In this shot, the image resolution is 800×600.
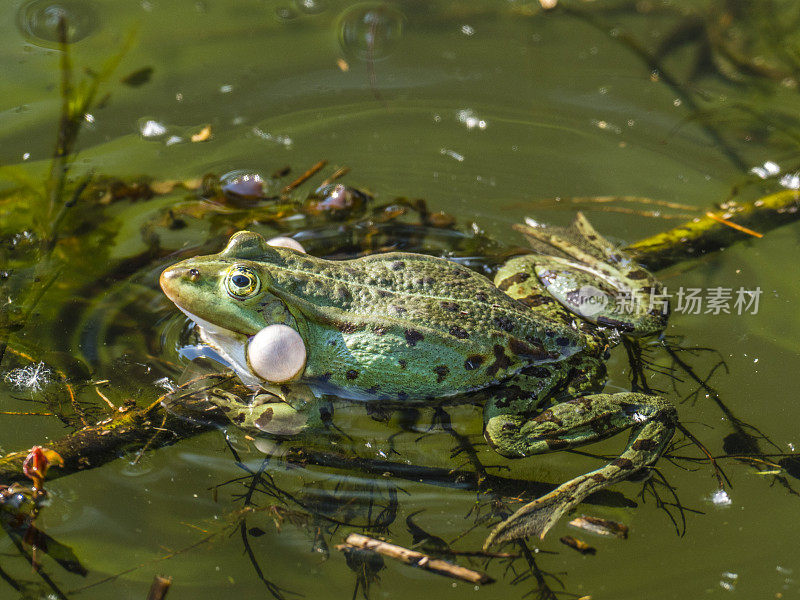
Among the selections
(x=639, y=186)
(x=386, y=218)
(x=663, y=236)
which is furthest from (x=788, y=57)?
(x=386, y=218)

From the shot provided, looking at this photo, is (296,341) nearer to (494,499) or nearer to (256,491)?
(256,491)

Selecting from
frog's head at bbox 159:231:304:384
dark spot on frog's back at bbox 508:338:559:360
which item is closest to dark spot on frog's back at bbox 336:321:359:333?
frog's head at bbox 159:231:304:384

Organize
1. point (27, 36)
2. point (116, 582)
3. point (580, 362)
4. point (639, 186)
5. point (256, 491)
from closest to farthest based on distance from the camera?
point (116, 582) → point (256, 491) → point (580, 362) → point (639, 186) → point (27, 36)

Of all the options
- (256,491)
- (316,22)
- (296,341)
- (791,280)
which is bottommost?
(256,491)

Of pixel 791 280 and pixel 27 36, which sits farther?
pixel 27 36

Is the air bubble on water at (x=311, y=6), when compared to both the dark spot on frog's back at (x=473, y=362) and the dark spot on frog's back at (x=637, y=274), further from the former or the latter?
the dark spot on frog's back at (x=473, y=362)

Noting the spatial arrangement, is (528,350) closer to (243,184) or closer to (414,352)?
(414,352)

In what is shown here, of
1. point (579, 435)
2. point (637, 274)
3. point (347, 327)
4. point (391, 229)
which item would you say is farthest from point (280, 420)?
point (637, 274)

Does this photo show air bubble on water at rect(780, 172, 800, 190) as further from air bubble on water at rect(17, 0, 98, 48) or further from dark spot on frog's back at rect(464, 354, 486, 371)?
air bubble on water at rect(17, 0, 98, 48)
